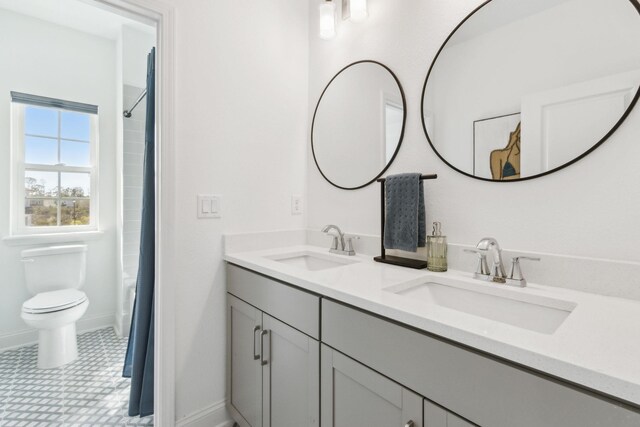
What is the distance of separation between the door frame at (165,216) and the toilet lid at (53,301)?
127 centimetres

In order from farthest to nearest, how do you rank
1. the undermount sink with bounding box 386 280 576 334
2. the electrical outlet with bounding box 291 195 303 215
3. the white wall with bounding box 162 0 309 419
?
the electrical outlet with bounding box 291 195 303 215 < the white wall with bounding box 162 0 309 419 < the undermount sink with bounding box 386 280 576 334

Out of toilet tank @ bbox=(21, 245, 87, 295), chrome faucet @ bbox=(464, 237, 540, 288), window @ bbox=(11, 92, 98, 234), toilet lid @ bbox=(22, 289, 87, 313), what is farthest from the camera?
window @ bbox=(11, 92, 98, 234)

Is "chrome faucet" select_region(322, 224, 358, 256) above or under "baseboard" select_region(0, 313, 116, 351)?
above

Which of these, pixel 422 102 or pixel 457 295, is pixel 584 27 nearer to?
pixel 422 102

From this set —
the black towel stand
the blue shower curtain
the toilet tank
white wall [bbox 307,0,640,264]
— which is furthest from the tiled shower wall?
the black towel stand

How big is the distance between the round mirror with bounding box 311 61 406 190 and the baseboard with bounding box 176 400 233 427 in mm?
1346

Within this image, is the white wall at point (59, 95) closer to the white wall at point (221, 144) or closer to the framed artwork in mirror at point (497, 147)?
the white wall at point (221, 144)

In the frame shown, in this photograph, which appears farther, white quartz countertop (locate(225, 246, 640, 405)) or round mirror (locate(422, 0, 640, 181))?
round mirror (locate(422, 0, 640, 181))

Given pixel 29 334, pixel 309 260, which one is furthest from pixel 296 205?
pixel 29 334

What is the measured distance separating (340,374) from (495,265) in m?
0.65

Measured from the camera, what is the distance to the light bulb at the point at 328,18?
1622 millimetres

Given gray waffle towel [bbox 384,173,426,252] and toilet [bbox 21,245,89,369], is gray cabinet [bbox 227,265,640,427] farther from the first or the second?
toilet [bbox 21,245,89,369]

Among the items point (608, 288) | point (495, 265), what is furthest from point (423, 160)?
point (608, 288)

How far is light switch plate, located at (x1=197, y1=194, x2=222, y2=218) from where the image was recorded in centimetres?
151
